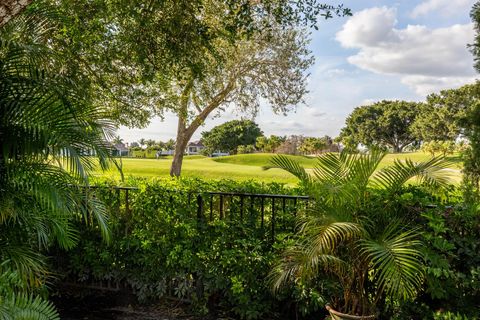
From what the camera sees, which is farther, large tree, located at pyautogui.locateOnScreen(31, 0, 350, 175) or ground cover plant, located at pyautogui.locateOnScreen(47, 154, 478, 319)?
large tree, located at pyautogui.locateOnScreen(31, 0, 350, 175)

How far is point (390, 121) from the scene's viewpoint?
170 feet

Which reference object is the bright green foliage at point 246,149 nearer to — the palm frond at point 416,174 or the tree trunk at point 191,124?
the tree trunk at point 191,124

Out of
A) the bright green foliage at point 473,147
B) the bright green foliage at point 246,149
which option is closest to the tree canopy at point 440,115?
the bright green foliage at point 246,149

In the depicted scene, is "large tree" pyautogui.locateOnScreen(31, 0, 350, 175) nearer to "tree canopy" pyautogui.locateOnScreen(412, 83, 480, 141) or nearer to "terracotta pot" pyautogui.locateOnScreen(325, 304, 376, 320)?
"terracotta pot" pyautogui.locateOnScreen(325, 304, 376, 320)

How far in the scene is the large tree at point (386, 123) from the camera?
50938 millimetres

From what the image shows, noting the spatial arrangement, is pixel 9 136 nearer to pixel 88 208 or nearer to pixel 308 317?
pixel 88 208

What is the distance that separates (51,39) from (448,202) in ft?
17.7

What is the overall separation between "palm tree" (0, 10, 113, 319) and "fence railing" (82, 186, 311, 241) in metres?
1.12

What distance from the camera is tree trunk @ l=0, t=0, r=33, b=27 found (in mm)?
2420

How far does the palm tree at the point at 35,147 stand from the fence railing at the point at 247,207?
3.69 feet

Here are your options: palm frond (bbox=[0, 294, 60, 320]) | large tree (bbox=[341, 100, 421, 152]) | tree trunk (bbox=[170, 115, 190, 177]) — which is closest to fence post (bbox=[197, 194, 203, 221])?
palm frond (bbox=[0, 294, 60, 320])

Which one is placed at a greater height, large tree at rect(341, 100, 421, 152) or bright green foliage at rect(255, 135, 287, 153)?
large tree at rect(341, 100, 421, 152)

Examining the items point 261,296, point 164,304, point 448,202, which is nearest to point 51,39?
point 164,304

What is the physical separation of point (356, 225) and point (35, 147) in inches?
93.7
